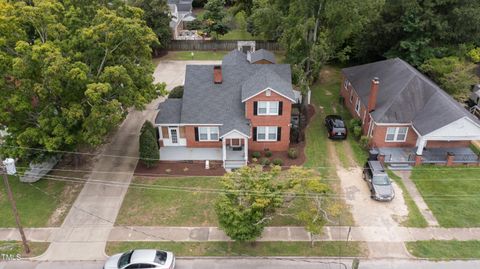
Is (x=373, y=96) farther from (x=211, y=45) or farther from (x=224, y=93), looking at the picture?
(x=211, y=45)

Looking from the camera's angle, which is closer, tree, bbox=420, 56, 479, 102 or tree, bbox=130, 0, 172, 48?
tree, bbox=420, 56, 479, 102

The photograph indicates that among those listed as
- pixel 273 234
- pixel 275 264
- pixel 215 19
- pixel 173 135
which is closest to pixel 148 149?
pixel 173 135

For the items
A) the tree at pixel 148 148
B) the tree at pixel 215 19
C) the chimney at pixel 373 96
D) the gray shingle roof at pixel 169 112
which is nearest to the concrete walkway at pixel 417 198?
the chimney at pixel 373 96

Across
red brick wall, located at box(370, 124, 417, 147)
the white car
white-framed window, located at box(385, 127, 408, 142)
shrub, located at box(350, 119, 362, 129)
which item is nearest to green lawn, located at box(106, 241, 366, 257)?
the white car

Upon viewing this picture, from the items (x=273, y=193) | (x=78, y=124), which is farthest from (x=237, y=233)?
(x=78, y=124)

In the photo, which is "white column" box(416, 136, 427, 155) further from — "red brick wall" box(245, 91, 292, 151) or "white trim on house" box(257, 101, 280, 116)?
"white trim on house" box(257, 101, 280, 116)

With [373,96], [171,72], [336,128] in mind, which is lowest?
[171,72]

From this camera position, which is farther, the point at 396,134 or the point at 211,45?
the point at 211,45
